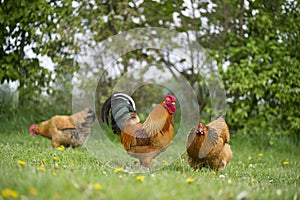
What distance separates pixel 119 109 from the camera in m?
4.72

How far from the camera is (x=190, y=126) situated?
16.5 ft

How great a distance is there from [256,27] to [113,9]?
2.86m

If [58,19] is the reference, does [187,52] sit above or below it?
below

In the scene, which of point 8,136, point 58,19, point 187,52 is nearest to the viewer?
point 8,136

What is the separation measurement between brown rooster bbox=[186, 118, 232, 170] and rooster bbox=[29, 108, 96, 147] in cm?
206

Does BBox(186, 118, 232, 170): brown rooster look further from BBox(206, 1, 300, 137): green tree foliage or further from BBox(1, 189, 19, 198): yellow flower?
BBox(206, 1, 300, 137): green tree foliage

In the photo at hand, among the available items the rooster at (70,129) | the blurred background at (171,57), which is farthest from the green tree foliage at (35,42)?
the rooster at (70,129)

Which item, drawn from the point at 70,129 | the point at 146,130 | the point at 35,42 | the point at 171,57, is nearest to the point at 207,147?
the point at 146,130

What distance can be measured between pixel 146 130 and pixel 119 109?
41 cm

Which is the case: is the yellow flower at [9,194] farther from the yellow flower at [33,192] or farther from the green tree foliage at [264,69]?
the green tree foliage at [264,69]

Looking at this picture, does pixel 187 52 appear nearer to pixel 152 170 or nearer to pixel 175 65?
pixel 175 65

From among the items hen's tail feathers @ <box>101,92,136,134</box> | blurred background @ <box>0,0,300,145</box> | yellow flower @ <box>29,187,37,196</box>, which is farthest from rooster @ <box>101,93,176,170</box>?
blurred background @ <box>0,0,300,145</box>

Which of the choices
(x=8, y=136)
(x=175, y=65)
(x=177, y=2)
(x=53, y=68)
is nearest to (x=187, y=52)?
(x=175, y=65)

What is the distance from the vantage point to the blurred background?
27.6 feet
